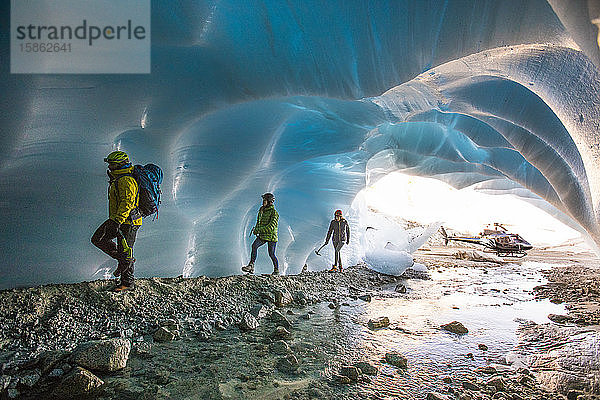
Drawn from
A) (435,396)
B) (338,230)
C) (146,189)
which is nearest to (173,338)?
(146,189)

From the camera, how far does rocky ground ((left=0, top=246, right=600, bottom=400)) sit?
77.4 inches

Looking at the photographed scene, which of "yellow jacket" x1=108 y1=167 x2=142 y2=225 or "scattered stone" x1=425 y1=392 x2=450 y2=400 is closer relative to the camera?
"scattered stone" x1=425 y1=392 x2=450 y2=400

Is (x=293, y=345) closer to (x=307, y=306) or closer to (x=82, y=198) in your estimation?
(x=307, y=306)

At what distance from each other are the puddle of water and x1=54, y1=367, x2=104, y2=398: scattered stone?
0.10m

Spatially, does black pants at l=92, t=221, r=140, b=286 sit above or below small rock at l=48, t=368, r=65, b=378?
above

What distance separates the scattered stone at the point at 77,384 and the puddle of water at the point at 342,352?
10cm

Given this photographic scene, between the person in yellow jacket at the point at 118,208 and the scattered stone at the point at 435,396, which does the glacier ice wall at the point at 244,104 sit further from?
the scattered stone at the point at 435,396

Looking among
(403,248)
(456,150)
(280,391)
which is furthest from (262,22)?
(456,150)

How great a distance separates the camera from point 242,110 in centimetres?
490

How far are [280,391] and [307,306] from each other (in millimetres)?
2085

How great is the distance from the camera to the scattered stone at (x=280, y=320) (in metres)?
3.23

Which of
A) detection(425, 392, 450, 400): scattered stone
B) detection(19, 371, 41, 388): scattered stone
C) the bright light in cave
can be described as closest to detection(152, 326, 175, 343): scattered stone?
detection(19, 371, 41, 388): scattered stone

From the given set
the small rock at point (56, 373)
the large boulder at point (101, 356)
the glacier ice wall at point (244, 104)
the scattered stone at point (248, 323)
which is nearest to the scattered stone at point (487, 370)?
the glacier ice wall at point (244, 104)

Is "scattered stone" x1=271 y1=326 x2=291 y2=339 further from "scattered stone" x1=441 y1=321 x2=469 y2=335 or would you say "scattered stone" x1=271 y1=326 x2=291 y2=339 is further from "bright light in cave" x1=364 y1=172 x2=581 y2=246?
"bright light in cave" x1=364 y1=172 x2=581 y2=246
